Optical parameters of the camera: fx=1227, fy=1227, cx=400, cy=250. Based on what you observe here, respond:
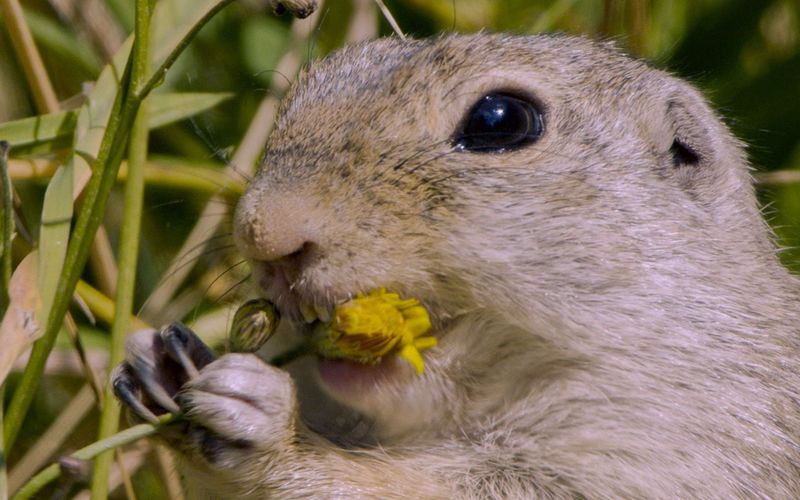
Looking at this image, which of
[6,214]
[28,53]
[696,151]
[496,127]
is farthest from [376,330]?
[28,53]

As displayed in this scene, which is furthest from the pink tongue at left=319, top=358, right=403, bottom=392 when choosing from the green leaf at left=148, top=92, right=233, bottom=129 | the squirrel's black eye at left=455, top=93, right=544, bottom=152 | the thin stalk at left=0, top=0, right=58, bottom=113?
the thin stalk at left=0, top=0, right=58, bottom=113

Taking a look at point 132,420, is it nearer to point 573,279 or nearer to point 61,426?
point 573,279

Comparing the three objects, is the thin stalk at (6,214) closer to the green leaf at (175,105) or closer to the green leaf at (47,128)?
the green leaf at (47,128)

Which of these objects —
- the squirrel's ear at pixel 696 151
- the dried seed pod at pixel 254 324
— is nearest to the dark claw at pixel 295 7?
the dried seed pod at pixel 254 324

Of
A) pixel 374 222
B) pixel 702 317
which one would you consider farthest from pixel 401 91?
pixel 702 317

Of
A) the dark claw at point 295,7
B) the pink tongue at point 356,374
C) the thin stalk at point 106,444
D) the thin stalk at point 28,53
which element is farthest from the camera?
the thin stalk at point 28,53

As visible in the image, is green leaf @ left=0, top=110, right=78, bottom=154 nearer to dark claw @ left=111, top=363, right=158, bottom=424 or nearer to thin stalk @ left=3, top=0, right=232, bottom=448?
thin stalk @ left=3, top=0, right=232, bottom=448
